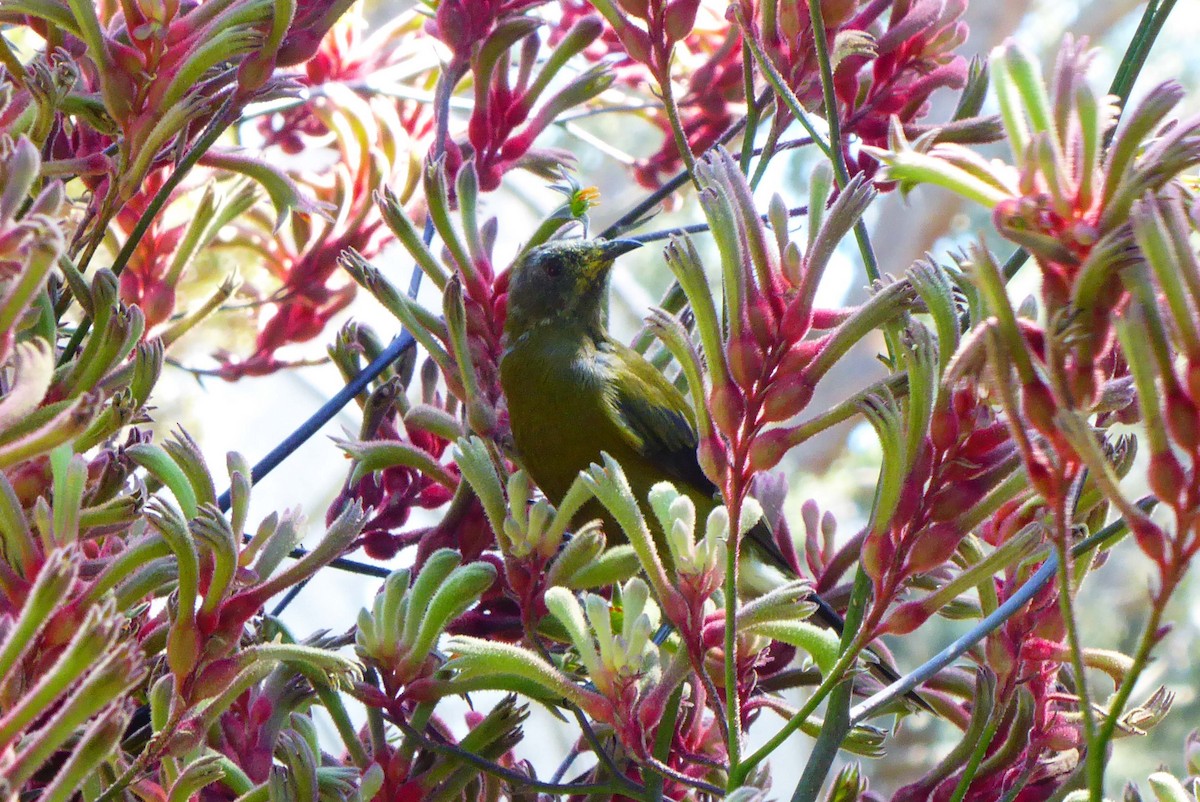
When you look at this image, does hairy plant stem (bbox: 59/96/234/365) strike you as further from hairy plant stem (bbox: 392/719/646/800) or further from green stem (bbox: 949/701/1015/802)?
green stem (bbox: 949/701/1015/802)

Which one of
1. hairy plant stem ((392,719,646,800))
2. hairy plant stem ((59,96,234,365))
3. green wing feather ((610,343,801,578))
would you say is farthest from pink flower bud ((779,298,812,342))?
green wing feather ((610,343,801,578))

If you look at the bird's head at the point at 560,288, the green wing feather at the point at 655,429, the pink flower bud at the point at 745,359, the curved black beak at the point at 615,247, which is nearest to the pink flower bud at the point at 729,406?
the pink flower bud at the point at 745,359

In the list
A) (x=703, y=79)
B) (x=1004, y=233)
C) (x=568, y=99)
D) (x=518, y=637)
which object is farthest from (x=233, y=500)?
(x=703, y=79)

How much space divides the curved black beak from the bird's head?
0.21 ft

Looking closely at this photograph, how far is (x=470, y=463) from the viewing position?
651 mm

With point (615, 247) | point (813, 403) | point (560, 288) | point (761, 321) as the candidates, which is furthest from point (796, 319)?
point (813, 403)

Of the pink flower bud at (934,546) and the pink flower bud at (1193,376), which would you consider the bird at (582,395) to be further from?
the pink flower bud at (1193,376)

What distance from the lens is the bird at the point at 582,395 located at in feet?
4.19

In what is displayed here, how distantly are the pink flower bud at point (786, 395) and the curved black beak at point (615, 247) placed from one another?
626mm

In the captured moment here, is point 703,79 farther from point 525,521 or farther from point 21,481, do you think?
point 21,481

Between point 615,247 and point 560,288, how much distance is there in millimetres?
188

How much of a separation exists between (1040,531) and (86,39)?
19.5 inches

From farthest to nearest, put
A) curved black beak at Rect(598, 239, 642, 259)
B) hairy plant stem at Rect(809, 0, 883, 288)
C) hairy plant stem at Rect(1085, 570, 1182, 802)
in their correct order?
curved black beak at Rect(598, 239, 642, 259) → hairy plant stem at Rect(809, 0, 883, 288) → hairy plant stem at Rect(1085, 570, 1182, 802)

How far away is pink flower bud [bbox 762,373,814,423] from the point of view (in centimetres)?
53
